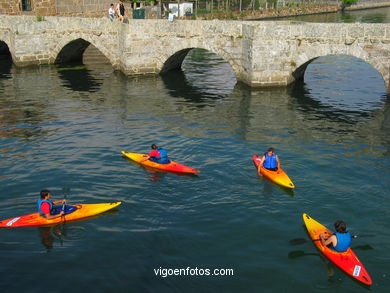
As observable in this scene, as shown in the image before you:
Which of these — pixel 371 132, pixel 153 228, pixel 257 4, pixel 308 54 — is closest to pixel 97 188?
pixel 153 228

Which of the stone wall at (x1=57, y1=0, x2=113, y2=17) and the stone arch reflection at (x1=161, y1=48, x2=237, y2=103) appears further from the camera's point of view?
the stone wall at (x1=57, y1=0, x2=113, y2=17)

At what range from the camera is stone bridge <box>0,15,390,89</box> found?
82.1ft

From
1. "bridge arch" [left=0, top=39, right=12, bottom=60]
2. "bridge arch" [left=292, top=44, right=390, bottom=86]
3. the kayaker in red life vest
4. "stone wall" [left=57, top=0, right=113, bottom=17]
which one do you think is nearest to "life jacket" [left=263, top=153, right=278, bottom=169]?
the kayaker in red life vest

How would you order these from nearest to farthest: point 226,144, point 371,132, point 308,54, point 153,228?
point 153,228
point 226,144
point 371,132
point 308,54

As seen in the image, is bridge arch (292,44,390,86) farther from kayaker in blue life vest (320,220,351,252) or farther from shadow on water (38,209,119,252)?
shadow on water (38,209,119,252)

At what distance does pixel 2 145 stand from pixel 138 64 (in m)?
14.6

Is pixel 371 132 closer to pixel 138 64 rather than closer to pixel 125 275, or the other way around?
pixel 125 275

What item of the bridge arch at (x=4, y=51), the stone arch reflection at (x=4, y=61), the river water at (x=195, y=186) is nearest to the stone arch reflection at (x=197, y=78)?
the river water at (x=195, y=186)

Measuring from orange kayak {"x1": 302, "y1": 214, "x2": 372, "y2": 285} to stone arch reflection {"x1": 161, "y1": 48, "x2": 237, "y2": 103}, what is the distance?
630 inches

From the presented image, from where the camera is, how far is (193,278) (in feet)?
36.4

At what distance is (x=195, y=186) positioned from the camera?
15.8 m

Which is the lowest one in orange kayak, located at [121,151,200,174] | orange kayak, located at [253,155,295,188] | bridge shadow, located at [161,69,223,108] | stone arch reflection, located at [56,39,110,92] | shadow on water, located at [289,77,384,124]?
orange kayak, located at [253,155,295,188]

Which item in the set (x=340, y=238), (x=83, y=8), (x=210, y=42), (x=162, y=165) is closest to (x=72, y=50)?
(x=83, y=8)

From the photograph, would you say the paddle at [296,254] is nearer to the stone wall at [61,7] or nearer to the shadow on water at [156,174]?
the shadow on water at [156,174]
